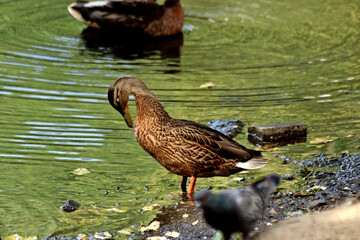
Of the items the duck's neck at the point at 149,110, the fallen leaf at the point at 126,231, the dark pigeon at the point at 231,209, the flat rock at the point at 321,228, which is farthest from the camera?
the duck's neck at the point at 149,110

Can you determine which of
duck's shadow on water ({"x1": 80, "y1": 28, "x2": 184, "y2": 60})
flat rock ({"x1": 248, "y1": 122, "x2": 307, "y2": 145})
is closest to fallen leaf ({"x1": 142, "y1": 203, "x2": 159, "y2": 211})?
flat rock ({"x1": 248, "y1": 122, "x2": 307, "y2": 145})

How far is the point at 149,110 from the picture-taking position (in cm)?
586

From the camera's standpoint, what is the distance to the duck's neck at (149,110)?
5.84 metres

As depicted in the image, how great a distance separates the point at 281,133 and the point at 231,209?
11.1 feet

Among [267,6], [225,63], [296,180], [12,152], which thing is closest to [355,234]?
[296,180]

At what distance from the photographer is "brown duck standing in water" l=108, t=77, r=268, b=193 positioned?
5684 millimetres

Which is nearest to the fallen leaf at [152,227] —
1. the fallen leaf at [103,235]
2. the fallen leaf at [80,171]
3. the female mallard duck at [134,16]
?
the fallen leaf at [103,235]

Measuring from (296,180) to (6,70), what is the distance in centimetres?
572

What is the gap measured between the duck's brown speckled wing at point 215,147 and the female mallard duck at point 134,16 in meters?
6.67

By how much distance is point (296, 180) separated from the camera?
5.98 metres

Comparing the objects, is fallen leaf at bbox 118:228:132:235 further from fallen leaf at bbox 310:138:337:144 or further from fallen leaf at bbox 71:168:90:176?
fallen leaf at bbox 310:138:337:144

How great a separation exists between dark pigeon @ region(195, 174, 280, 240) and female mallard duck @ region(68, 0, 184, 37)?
8417mm

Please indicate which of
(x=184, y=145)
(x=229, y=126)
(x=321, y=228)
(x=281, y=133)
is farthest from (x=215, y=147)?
(x=321, y=228)

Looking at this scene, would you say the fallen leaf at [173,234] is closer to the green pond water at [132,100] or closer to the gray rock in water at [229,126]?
the green pond water at [132,100]
